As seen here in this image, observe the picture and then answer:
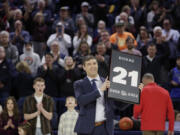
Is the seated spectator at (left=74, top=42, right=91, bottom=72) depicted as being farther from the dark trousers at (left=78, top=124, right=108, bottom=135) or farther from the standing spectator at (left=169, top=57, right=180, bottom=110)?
the dark trousers at (left=78, top=124, right=108, bottom=135)

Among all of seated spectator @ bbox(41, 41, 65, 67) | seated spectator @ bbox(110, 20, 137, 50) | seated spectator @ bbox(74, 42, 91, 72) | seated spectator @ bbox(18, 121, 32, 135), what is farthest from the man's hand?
seated spectator @ bbox(110, 20, 137, 50)

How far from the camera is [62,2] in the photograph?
16859 mm

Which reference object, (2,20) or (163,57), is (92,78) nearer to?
(163,57)

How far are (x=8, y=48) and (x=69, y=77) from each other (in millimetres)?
2251

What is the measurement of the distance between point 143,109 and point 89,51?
11.1ft

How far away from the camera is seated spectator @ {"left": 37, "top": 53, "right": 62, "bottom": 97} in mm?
11570

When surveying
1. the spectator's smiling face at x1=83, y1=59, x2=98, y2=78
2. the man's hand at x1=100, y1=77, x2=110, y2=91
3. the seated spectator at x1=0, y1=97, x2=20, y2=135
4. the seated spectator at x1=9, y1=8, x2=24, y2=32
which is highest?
the spectator's smiling face at x1=83, y1=59, x2=98, y2=78

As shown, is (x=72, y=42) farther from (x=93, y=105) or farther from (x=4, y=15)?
(x=93, y=105)

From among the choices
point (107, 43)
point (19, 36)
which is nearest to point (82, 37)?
point (107, 43)

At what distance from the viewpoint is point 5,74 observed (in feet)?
39.1

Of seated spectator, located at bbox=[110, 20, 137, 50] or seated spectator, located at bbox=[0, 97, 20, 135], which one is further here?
seated spectator, located at bbox=[110, 20, 137, 50]

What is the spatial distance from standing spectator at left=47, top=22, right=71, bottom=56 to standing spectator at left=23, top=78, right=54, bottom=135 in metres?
3.62

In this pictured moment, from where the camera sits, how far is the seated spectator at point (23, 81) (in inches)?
458

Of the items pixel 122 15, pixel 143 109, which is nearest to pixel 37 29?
pixel 122 15
